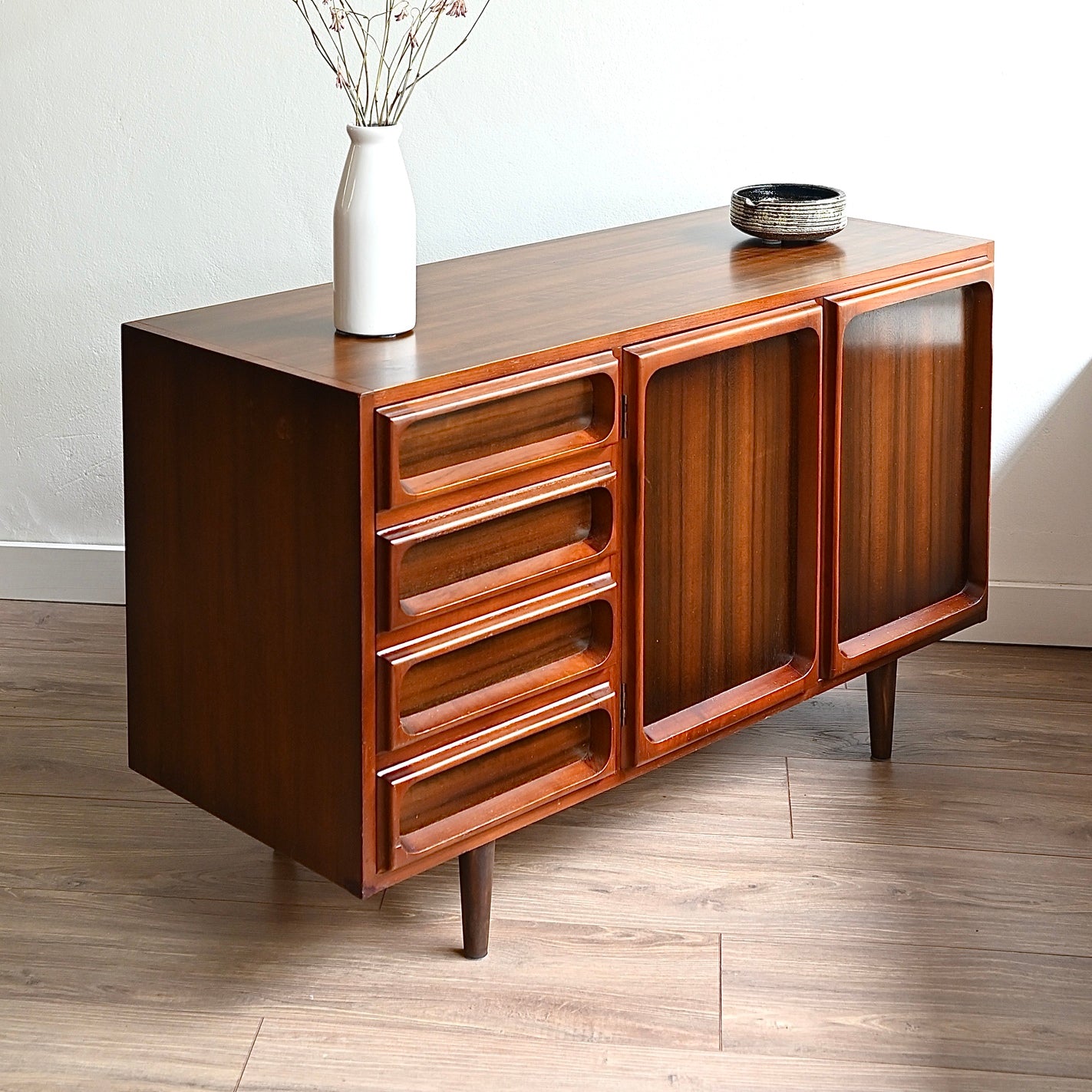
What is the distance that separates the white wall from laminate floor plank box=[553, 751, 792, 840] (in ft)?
2.59

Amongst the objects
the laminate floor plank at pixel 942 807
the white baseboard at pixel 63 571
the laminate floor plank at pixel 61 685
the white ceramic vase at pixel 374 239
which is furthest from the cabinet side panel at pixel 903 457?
the white baseboard at pixel 63 571

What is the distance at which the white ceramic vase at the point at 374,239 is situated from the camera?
1636 millimetres

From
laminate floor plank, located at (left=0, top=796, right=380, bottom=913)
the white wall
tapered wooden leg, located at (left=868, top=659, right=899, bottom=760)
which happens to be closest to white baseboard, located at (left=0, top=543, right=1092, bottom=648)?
the white wall

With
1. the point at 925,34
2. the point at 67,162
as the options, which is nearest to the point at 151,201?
the point at 67,162

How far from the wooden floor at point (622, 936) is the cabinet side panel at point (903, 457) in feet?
1.06

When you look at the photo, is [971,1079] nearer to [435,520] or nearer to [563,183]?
[435,520]

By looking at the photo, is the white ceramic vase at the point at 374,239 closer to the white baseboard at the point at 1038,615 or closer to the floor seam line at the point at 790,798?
the floor seam line at the point at 790,798

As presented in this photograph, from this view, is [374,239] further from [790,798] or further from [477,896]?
[790,798]

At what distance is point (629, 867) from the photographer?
2080 millimetres

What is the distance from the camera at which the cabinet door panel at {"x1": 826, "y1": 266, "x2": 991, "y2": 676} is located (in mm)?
2047

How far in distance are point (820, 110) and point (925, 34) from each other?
0.68 ft

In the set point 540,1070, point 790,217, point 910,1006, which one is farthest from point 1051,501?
point 540,1070

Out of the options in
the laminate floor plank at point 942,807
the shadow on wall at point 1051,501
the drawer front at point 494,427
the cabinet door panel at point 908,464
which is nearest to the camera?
the drawer front at point 494,427

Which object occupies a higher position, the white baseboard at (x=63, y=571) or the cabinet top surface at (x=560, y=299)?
the cabinet top surface at (x=560, y=299)
